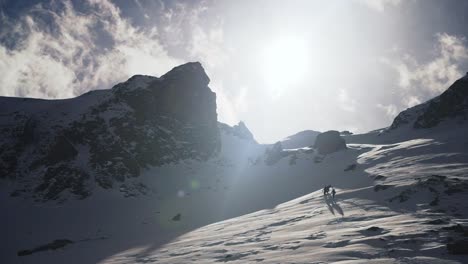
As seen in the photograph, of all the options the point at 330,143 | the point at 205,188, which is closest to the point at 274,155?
the point at 330,143

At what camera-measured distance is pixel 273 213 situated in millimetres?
29438

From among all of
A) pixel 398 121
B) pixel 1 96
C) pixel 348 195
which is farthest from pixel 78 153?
pixel 398 121

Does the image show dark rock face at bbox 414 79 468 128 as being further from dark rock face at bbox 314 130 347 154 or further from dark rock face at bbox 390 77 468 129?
dark rock face at bbox 314 130 347 154

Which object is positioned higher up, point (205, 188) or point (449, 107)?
point (449, 107)

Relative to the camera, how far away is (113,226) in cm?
3978

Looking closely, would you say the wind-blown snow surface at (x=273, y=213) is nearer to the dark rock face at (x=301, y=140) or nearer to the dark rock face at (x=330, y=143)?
the dark rock face at (x=330, y=143)

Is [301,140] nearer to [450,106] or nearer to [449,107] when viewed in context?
[449,107]

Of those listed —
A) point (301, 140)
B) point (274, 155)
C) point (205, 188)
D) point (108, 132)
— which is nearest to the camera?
point (205, 188)

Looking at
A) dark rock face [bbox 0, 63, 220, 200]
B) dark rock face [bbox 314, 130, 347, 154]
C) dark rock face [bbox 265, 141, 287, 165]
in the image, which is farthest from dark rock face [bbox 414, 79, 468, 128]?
dark rock face [bbox 0, 63, 220, 200]

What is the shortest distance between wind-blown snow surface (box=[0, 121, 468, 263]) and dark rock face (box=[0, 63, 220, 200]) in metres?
4.14

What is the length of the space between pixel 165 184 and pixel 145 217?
50.5 ft

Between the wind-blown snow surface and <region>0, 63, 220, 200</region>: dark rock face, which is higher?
<region>0, 63, 220, 200</region>: dark rock face

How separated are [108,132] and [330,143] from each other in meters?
43.9

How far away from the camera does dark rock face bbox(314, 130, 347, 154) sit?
63.5 meters
